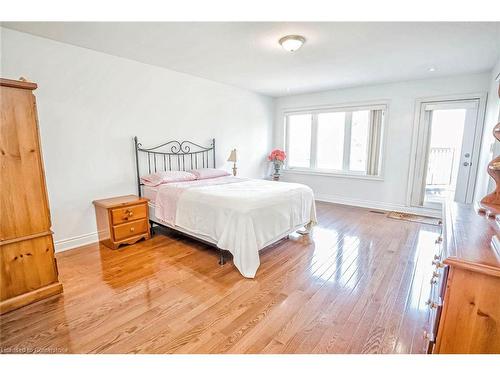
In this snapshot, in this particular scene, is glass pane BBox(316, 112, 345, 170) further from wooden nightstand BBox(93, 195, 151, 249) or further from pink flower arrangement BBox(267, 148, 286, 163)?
wooden nightstand BBox(93, 195, 151, 249)

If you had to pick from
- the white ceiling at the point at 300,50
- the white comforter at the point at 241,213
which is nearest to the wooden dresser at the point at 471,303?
the white comforter at the point at 241,213

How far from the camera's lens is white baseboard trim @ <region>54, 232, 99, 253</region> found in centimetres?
296

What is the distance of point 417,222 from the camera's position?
4.09 metres

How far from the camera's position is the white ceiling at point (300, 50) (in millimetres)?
2389

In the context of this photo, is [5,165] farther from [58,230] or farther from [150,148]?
[150,148]

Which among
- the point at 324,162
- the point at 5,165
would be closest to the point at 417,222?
the point at 324,162

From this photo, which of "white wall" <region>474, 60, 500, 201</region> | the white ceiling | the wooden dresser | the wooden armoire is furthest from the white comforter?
"white wall" <region>474, 60, 500, 201</region>

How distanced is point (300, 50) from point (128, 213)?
2890 millimetres

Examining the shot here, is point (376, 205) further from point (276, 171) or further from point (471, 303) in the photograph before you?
point (471, 303)

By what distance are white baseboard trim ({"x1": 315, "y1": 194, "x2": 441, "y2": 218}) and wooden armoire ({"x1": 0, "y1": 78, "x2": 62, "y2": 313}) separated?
4956mm

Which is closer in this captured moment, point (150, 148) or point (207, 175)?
point (150, 148)

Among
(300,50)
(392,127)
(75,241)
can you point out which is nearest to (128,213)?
(75,241)
